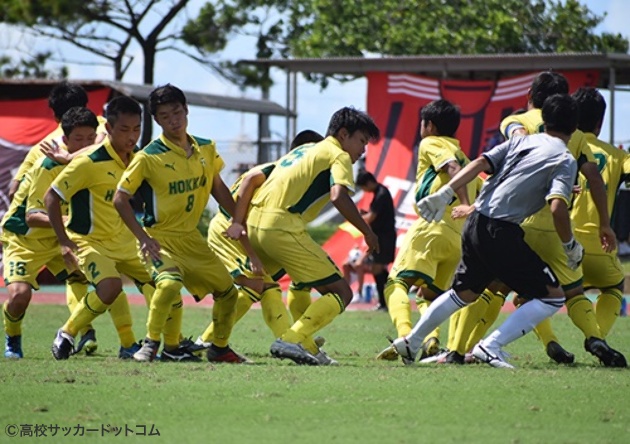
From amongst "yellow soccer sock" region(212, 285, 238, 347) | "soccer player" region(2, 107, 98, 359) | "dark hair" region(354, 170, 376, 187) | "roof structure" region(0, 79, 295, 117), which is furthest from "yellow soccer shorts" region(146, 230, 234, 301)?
"roof structure" region(0, 79, 295, 117)

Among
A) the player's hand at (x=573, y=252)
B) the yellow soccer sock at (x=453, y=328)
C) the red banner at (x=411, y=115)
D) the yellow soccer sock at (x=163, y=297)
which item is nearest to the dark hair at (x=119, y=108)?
the yellow soccer sock at (x=163, y=297)

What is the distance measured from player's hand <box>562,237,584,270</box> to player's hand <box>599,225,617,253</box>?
0.62 meters

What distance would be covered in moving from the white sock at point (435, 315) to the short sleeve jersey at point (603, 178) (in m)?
1.66

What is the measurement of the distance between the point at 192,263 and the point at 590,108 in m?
3.51

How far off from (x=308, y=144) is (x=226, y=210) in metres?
0.84

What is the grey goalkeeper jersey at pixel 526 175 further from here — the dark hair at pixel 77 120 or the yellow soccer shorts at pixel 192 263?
the dark hair at pixel 77 120

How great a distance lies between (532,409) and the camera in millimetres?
7906

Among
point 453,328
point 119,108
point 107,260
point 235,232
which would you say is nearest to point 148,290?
point 107,260

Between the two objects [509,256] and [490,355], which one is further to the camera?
[490,355]

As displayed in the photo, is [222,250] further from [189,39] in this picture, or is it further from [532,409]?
[189,39]

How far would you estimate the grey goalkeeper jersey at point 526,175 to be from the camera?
9.45 meters

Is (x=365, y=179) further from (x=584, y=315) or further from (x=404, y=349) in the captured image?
(x=404, y=349)

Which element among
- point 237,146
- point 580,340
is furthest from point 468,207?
point 237,146

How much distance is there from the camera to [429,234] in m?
11.1
